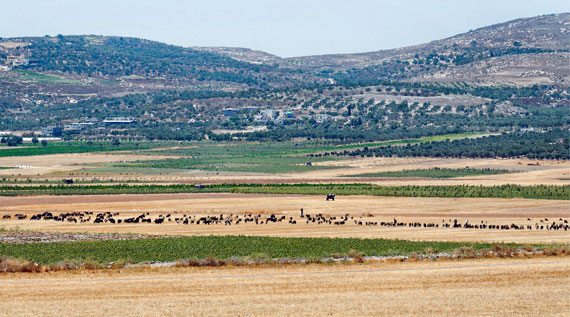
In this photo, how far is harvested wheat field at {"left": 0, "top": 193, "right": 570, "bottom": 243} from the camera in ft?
193

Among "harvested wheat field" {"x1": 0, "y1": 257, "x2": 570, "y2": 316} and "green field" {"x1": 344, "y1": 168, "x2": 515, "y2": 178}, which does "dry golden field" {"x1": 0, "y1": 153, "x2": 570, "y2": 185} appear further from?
"harvested wheat field" {"x1": 0, "y1": 257, "x2": 570, "y2": 316}

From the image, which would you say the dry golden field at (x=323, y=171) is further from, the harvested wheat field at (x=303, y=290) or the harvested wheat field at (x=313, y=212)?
the harvested wheat field at (x=303, y=290)

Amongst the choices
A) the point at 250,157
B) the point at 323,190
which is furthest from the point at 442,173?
the point at 250,157

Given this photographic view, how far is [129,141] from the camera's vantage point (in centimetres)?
18650

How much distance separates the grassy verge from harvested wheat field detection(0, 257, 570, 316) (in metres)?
44.2

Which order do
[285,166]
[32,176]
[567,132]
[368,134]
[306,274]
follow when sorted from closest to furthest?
[306,274] < [32,176] < [285,166] < [567,132] < [368,134]

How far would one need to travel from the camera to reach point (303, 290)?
3647 cm

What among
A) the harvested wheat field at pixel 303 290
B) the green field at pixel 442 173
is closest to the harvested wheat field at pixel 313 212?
the harvested wheat field at pixel 303 290

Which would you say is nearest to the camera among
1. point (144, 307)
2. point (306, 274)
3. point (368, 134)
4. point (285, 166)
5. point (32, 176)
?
point (144, 307)

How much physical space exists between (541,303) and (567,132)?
483 feet

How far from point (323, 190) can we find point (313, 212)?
760 inches

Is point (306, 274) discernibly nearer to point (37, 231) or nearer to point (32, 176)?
point (37, 231)

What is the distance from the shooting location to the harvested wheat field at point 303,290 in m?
33.0

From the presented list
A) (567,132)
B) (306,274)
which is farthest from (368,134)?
(306,274)
